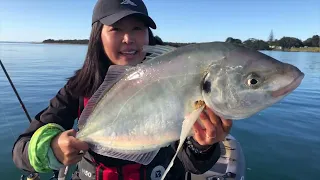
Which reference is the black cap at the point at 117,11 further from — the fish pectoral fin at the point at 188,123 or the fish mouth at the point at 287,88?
the fish mouth at the point at 287,88

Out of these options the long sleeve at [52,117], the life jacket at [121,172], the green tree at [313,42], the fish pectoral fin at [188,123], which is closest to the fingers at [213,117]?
the fish pectoral fin at [188,123]

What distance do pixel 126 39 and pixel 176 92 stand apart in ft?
3.99

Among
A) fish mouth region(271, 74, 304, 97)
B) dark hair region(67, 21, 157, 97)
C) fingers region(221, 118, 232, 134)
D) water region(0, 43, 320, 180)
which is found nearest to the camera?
fish mouth region(271, 74, 304, 97)

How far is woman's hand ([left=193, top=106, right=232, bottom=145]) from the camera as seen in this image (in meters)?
2.17

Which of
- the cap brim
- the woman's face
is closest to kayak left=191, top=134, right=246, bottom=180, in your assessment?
the woman's face

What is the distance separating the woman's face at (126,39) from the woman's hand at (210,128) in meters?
1.13

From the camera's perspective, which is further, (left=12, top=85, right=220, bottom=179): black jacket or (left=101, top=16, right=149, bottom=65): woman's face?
(left=101, top=16, right=149, bottom=65): woman's face

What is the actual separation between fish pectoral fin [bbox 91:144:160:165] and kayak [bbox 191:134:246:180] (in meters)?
2.66

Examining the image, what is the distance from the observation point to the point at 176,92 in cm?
201

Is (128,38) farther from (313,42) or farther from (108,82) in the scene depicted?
(313,42)

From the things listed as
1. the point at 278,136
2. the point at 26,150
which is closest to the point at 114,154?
Result: the point at 26,150

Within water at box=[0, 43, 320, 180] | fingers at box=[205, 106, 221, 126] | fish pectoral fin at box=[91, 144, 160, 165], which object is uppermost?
fingers at box=[205, 106, 221, 126]

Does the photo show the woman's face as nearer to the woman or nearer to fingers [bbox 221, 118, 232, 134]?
the woman

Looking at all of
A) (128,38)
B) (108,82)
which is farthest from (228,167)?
(108,82)
